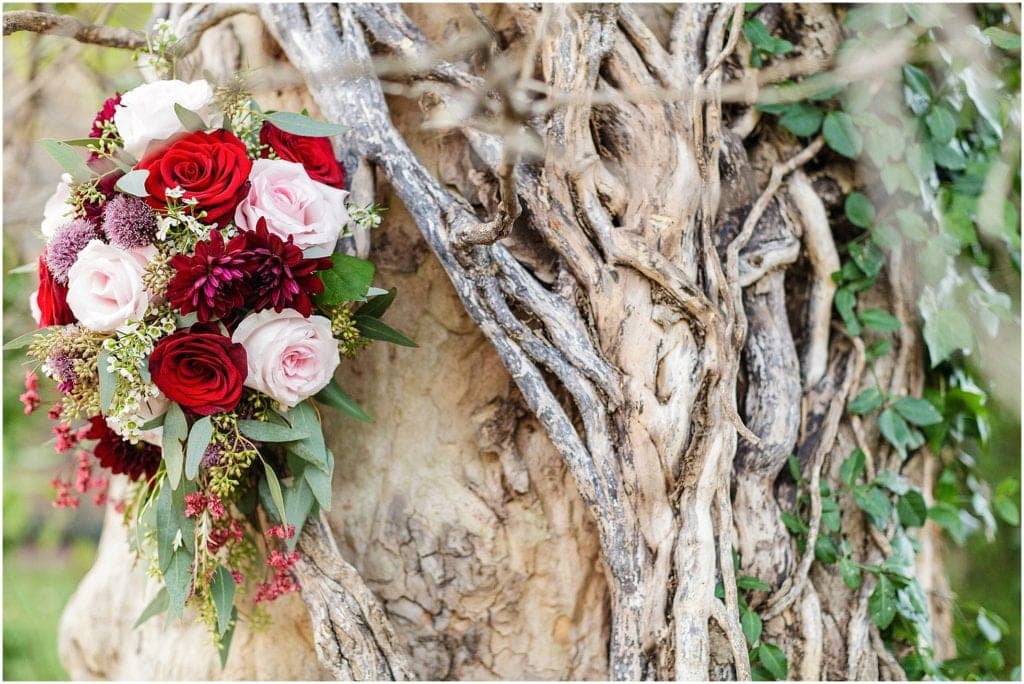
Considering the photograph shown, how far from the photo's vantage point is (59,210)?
3.08ft

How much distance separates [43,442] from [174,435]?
2.55 ft

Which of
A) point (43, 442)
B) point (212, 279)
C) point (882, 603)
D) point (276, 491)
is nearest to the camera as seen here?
point (212, 279)

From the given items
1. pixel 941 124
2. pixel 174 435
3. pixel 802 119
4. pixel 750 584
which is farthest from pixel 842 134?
pixel 174 435

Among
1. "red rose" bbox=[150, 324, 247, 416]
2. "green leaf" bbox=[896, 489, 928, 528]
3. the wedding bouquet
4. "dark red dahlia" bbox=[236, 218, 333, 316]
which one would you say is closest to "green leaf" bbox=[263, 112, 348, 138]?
the wedding bouquet

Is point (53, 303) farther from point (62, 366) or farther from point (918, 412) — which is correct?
point (918, 412)

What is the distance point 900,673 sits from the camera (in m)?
1.11

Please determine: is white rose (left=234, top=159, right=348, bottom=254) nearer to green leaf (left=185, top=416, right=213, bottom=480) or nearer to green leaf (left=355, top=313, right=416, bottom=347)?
green leaf (left=355, top=313, right=416, bottom=347)

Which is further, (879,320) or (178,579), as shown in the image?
(879,320)

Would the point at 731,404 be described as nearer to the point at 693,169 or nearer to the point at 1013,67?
the point at 693,169

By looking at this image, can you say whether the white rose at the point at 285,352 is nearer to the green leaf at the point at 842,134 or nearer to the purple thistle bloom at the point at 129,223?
the purple thistle bloom at the point at 129,223

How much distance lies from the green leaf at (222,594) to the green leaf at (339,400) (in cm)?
24

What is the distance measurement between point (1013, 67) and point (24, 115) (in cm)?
179

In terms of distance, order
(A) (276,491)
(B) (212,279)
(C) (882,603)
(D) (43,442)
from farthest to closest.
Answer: (D) (43,442) < (C) (882,603) < (A) (276,491) < (B) (212,279)

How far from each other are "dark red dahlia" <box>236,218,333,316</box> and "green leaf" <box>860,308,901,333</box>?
29.6 inches
